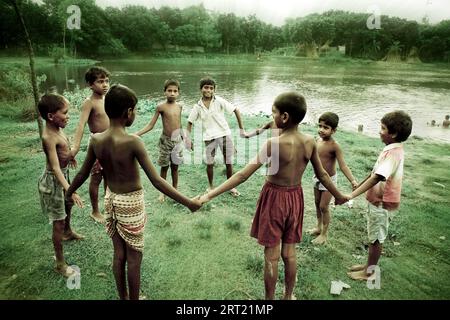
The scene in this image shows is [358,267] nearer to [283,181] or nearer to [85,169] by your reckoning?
[283,181]

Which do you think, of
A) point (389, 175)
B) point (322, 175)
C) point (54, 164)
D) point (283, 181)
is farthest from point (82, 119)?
point (389, 175)

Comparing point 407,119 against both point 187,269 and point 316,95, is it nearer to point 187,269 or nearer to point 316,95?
point 187,269

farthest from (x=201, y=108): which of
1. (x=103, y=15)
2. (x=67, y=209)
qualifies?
(x=103, y=15)

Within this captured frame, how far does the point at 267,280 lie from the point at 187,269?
0.99 meters

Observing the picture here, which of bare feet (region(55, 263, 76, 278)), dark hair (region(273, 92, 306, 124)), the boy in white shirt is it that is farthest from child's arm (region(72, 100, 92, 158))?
dark hair (region(273, 92, 306, 124))

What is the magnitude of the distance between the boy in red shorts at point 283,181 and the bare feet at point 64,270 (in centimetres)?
175

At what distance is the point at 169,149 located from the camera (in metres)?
4.66

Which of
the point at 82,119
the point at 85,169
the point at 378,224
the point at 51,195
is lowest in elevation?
the point at 378,224

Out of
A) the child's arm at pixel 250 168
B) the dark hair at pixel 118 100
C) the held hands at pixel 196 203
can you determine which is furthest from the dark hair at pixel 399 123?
the dark hair at pixel 118 100

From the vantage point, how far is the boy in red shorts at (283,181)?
2.46 meters

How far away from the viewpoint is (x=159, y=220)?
420 cm

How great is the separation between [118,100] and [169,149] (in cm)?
243

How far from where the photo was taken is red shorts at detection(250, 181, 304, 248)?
2572 millimetres

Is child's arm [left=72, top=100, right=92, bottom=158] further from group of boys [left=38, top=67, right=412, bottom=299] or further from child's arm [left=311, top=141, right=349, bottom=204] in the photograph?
child's arm [left=311, top=141, right=349, bottom=204]
